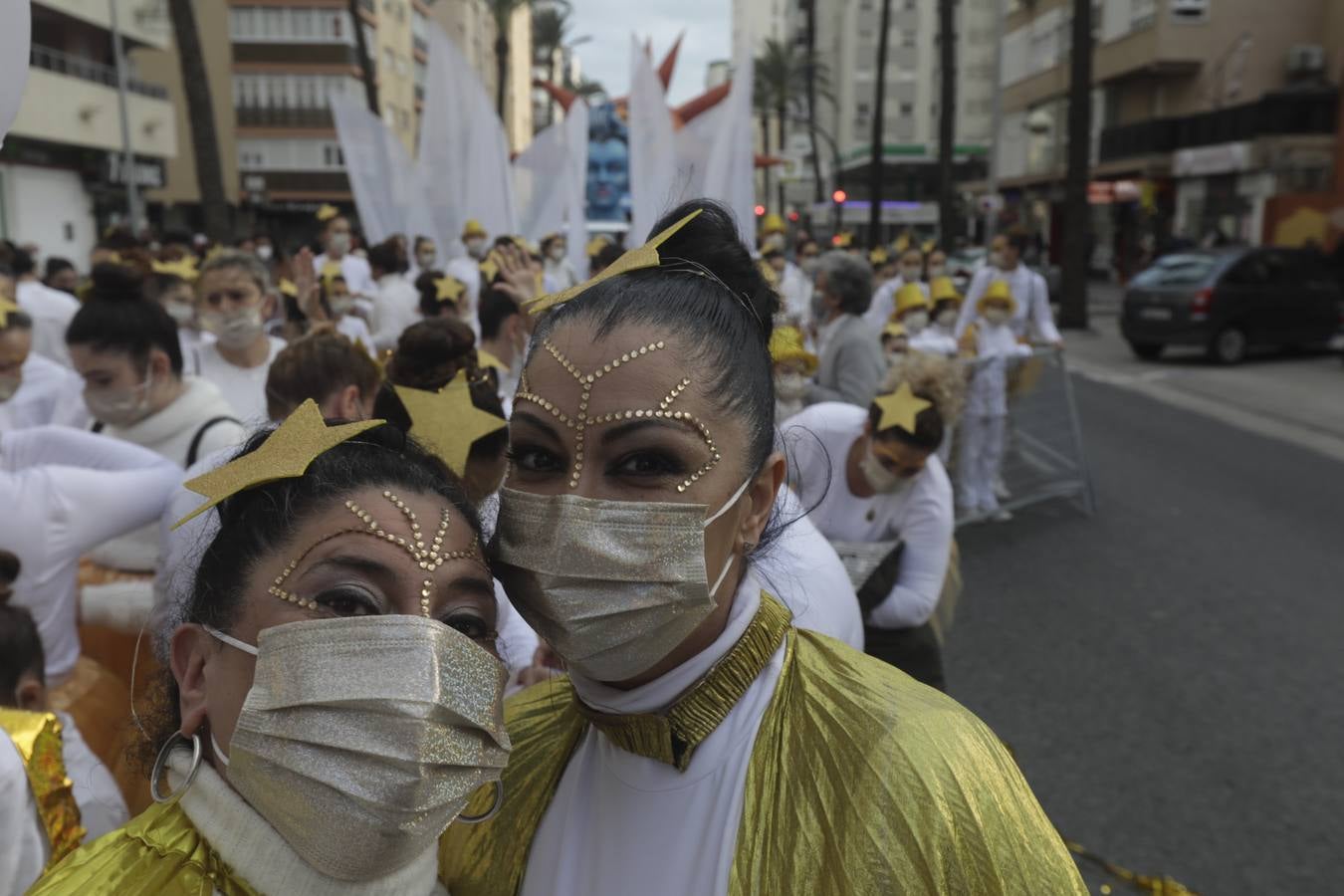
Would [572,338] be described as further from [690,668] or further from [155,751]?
[155,751]

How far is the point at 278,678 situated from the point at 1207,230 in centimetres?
3551

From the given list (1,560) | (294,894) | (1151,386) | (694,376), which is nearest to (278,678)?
(294,894)

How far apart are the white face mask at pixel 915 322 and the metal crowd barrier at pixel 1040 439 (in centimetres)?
150

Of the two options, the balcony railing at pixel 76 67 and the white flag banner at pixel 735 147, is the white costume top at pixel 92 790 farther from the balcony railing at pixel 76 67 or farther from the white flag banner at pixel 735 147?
the balcony railing at pixel 76 67

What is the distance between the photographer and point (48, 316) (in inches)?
299

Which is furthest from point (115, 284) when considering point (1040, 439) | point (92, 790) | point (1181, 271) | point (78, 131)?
point (78, 131)

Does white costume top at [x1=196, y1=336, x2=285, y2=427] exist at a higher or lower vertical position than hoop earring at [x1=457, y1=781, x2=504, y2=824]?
higher

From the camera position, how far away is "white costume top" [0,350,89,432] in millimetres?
4508

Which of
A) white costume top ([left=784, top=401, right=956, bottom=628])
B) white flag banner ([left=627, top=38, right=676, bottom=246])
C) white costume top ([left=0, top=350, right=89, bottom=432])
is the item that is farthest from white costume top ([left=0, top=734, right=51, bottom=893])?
white flag banner ([left=627, top=38, right=676, bottom=246])

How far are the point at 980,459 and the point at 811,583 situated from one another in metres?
6.43

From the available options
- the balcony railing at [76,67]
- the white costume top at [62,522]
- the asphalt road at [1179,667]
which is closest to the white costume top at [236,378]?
the white costume top at [62,522]

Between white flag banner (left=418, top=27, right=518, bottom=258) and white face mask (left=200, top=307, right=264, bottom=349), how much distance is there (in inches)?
252

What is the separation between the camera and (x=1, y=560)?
9.00ft

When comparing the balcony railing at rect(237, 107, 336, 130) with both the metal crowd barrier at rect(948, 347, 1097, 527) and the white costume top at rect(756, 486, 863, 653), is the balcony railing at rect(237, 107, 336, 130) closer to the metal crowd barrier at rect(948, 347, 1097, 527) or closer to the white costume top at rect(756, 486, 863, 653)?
the metal crowd barrier at rect(948, 347, 1097, 527)
